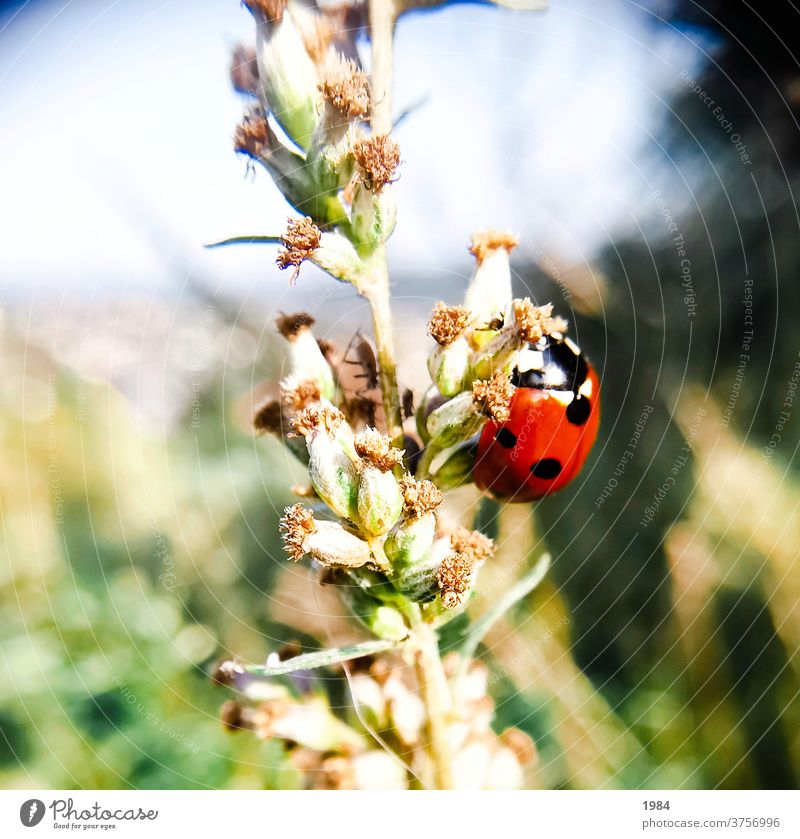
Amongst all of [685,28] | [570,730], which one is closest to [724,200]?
[685,28]

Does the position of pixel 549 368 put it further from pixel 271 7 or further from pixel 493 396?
pixel 271 7

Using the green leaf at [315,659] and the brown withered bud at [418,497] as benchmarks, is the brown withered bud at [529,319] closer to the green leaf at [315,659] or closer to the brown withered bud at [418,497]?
the brown withered bud at [418,497]

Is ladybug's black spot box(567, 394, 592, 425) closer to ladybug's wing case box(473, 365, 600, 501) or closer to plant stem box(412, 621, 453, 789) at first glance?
ladybug's wing case box(473, 365, 600, 501)
